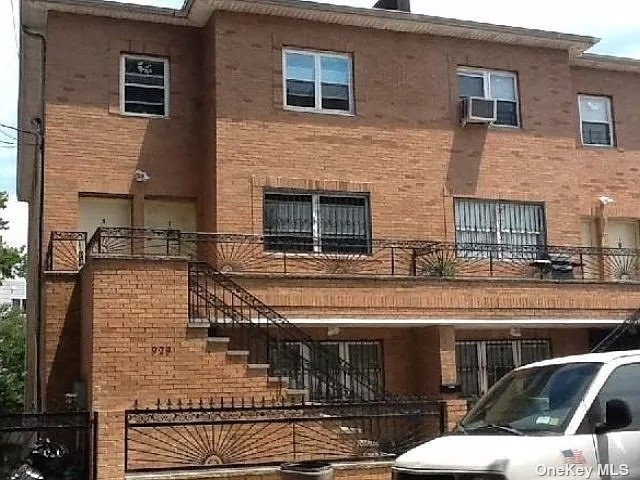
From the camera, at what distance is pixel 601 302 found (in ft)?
59.9

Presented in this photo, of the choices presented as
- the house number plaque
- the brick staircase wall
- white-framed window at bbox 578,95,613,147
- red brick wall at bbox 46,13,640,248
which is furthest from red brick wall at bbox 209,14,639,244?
the house number plaque

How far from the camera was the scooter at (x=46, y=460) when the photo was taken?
448 inches

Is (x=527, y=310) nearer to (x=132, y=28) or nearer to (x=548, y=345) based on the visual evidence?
(x=548, y=345)

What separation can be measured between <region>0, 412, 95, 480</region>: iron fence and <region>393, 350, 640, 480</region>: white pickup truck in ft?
16.2

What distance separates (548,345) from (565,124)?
16.7 feet

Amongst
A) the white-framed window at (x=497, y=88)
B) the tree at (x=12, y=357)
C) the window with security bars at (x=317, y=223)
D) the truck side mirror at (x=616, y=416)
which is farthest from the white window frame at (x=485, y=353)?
the tree at (x=12, y=357)

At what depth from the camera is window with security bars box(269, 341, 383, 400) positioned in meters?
15.2

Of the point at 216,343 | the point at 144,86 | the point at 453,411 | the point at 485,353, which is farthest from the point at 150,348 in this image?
the point at 485,353

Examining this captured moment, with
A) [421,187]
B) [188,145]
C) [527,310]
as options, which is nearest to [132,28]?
[188,145]

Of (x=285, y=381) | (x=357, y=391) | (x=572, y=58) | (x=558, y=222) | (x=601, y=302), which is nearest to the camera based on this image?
(x=285, y=381)

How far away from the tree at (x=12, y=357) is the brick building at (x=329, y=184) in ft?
94.0

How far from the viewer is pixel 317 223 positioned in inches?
713

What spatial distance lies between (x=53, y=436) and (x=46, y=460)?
23.5 inches

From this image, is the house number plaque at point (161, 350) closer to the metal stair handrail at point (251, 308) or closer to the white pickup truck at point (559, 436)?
the metal stair handrail at point (251, 308)
